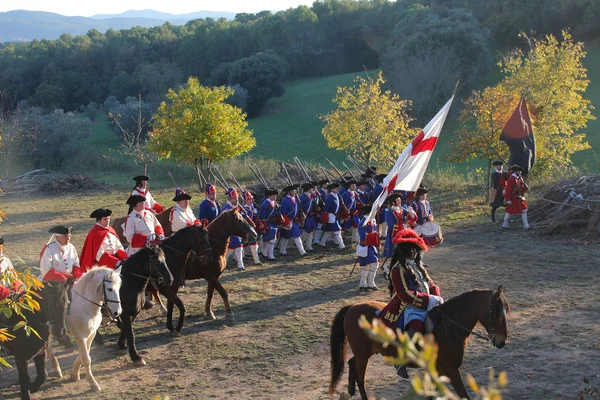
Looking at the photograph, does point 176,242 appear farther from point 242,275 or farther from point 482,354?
point 482,354

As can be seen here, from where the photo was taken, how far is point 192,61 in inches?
2766

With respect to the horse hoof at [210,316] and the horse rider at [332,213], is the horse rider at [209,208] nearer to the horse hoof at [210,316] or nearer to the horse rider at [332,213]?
the horse hoof at [210,316]

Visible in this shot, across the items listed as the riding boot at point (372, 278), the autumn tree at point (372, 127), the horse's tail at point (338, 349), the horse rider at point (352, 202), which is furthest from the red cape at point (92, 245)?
the autumn tree at point (372, 127)

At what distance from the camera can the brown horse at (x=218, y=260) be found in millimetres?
11133

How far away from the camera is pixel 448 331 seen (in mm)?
6859

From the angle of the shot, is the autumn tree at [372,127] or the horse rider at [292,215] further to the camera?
the autumn tree at [372,127]

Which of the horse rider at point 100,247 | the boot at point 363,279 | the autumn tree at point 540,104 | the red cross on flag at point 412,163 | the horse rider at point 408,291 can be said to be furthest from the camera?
the autumn tree at point 540,104

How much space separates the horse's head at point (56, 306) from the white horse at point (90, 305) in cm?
15

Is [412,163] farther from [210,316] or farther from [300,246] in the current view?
[300,246]

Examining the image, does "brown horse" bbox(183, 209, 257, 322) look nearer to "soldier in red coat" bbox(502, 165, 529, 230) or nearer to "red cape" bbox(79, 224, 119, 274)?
"red cape" bbox(79, 224, 119, 274)

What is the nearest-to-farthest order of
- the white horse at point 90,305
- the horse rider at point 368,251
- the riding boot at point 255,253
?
the white horse at point 90,305
the horse rider at point 368,251
the riding boot at point 255,253

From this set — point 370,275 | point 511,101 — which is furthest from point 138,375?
point 511,101

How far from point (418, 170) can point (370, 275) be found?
412 cm

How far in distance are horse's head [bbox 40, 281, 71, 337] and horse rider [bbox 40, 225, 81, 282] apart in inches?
22.3
